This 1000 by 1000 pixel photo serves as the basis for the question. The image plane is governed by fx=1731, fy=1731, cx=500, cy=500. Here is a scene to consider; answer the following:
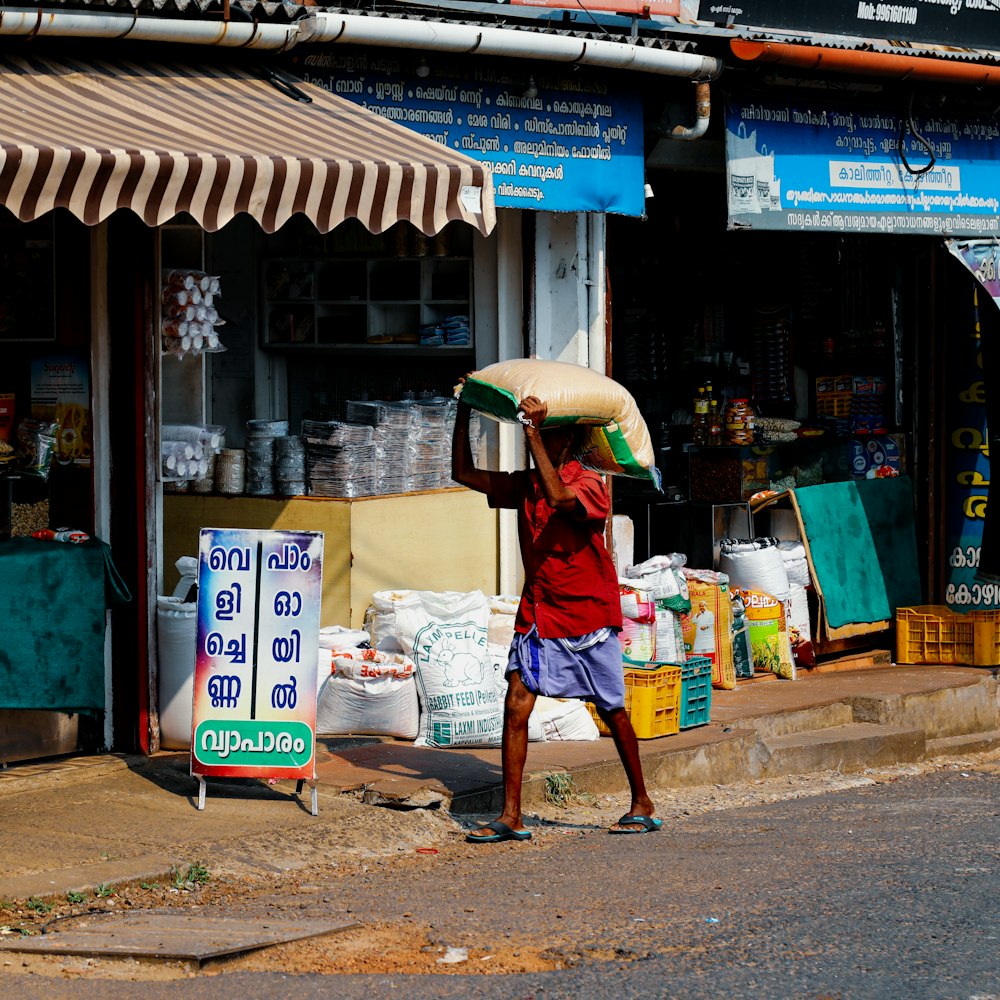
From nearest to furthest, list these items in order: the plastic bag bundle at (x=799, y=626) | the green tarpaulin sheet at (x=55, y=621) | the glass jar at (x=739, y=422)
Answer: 1. the green tarpaulin sheet at (x=55, y=621)
2. the plastic bag bundle at (x=799, y=626)
3. the glass jar at (x=739, y=422)

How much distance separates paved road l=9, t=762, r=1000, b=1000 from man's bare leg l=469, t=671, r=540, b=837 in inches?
5.6

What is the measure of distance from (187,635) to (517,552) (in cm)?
253

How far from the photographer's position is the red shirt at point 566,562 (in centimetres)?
737

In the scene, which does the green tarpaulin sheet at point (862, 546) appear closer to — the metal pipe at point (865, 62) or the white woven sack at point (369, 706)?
the metal pipe at point (865, 62)

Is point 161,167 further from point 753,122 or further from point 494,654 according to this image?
point 753,122

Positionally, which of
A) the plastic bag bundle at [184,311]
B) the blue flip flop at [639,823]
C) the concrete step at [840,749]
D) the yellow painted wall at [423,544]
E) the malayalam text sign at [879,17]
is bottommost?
the concrete step at [840,749]

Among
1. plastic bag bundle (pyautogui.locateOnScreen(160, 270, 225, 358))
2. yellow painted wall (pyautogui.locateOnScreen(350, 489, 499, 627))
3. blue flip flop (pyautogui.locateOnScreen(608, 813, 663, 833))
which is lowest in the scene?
blue flip flop (pyautogui.locateOnScreen(608, 813, 663, 833))

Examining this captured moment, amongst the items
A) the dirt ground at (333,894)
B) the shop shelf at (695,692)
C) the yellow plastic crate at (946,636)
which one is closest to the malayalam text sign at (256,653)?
the dirt ground at (333,894)

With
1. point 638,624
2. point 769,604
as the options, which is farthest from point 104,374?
point 769,604

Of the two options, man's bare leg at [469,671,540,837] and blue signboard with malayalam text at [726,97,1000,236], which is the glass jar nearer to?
blue signboard with malayalam text at [726,97,1000,236]

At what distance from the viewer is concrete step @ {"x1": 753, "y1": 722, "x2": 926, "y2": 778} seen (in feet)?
31.4

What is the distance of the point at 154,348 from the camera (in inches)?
334

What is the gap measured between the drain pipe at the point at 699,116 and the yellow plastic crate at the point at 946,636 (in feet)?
13.6

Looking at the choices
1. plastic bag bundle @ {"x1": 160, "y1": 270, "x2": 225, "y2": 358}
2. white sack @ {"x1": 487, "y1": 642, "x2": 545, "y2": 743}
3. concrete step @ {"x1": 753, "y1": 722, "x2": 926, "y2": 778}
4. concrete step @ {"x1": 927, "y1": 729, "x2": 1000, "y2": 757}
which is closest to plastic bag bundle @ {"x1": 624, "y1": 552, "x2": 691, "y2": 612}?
concrete step @ {"x1": 753, "y1": 722, "x2": 926, "y2": 778}
